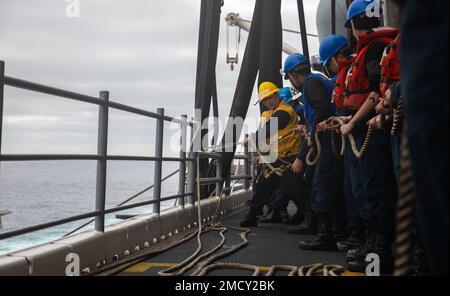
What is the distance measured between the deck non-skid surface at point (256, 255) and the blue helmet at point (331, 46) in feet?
5.19

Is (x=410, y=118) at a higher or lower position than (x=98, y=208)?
higher

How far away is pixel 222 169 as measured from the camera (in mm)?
7270

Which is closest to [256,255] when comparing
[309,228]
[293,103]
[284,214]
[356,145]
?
[356,145]

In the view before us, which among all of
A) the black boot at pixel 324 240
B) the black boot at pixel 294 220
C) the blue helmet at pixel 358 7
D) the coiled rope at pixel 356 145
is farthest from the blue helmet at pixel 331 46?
the black boot at pixel 294 220

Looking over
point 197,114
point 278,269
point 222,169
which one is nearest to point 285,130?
point 197,114

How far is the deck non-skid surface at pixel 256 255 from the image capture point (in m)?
3.48

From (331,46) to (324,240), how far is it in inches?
62.3

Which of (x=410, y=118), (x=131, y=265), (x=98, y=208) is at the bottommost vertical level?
(x=131, y=265)

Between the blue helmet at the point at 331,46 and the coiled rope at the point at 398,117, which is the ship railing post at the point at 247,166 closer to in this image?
the blue helmet at the point at 331,46

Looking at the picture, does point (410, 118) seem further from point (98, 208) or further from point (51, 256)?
point (98, 208)

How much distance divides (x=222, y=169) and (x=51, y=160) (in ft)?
14.9

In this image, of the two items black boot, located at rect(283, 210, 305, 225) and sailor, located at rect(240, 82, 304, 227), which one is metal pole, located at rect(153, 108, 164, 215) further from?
black boot, located at rect(283, 210, 305, 225)

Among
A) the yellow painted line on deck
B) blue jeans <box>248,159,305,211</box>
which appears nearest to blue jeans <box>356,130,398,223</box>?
the yellow painted line on deck

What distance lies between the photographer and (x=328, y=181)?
4.14 m
